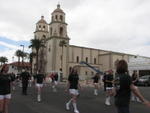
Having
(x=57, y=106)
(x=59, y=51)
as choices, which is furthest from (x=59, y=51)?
(x=57, y=106)

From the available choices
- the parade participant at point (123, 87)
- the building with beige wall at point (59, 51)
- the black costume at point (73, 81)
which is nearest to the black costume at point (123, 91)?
the parade participant at point (123, 87)

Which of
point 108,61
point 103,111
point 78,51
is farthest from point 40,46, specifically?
point 103,111

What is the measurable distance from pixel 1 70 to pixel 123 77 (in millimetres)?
4263

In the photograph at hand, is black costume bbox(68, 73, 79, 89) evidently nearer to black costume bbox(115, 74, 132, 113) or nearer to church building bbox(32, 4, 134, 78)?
black costume bbox(115, 74, 132, 113)

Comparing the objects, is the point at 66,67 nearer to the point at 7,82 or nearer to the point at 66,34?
the point at 66,34

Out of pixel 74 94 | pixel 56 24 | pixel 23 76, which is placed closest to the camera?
pixel 74 94

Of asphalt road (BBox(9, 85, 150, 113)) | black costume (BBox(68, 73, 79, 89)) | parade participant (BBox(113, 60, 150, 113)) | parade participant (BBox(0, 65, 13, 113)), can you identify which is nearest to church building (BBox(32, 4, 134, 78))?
asphalt road (BBox(9, 85, 150, 113))

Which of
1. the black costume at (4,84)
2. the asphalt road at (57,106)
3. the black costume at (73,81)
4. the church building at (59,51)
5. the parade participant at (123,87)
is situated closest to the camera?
the parade participant at (123,87)

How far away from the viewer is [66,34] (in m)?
89.2

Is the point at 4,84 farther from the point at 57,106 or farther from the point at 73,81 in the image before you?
the point at 57,106

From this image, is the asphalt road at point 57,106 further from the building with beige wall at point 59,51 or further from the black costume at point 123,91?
the building with beige wall at point 59,51

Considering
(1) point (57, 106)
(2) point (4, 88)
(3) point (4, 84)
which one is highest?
(3) point (4, 84)

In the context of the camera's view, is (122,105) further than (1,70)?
No

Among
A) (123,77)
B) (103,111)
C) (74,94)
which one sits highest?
(123,77)
